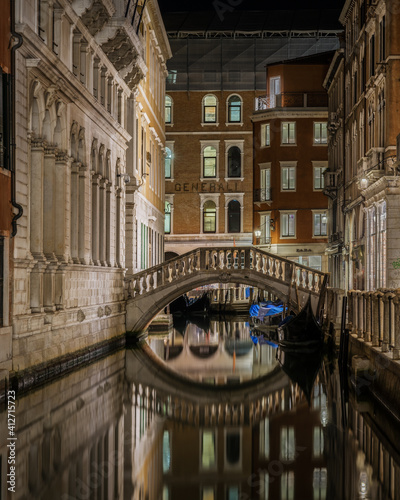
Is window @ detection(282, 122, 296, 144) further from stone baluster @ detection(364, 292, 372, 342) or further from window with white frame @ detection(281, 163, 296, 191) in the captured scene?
stone baluster @ detection(364, 292, 372, 342)

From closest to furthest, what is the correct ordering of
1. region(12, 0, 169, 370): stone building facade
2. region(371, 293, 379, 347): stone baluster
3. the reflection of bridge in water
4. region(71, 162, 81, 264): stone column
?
the reflection of bridge in water
region(371, 293, 379, 347): stone baluster
region(12, 0, 169, 370): stone building facade
region(71, 162, 81, 264): stone column

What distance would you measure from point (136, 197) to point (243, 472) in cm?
1821

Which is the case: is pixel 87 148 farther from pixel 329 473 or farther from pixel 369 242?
pixel 329 473

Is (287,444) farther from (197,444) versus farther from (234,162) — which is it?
(234,162)

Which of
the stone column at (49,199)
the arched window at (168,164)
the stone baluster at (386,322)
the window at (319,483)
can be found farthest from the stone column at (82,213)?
the arched window at (168,164)

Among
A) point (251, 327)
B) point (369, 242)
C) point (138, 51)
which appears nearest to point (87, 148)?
point (138, 51)

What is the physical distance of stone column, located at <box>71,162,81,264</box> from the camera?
18.0 m

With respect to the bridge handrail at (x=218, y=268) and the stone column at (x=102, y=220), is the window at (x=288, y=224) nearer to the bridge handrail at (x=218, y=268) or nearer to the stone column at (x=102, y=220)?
the bridge handrail at (x=218, y=268)

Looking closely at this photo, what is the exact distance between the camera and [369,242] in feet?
80.9

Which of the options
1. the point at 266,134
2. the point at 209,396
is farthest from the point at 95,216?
the point at 266,134

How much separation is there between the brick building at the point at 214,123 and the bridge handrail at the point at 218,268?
18.8 meters

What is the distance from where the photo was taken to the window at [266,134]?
42406 millimetres

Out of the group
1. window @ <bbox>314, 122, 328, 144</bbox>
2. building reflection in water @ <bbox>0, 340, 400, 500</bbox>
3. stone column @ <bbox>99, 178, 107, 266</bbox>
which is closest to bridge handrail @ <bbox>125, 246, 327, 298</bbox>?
stone column @ <bbox>99, 178, 107, 266</bbox>

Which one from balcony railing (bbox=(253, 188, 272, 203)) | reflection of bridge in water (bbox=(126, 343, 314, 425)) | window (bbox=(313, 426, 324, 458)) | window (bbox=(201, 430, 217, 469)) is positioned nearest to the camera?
window (bbox=(201, 430, 217, 469))
